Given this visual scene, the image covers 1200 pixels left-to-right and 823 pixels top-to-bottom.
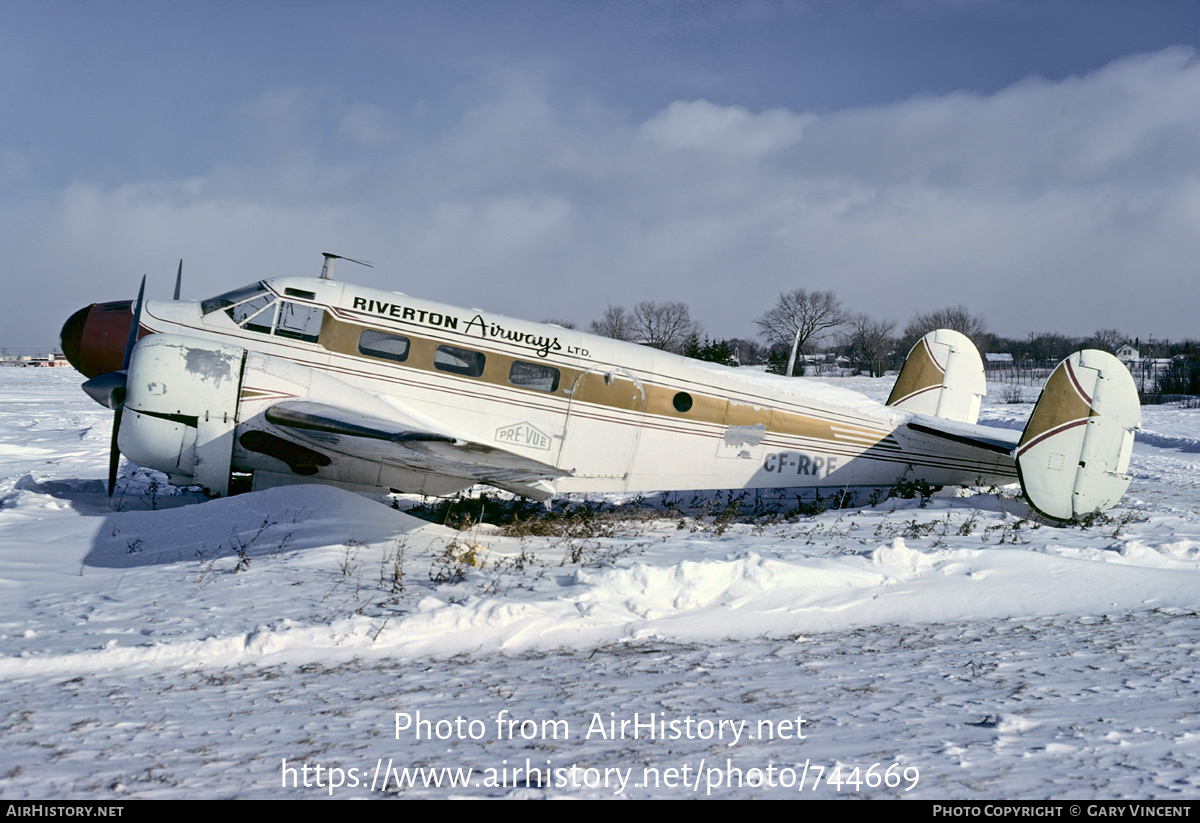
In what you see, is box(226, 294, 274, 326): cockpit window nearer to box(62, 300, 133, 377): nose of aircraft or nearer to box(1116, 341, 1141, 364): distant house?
box(62, 300, 133, 377): nose of aircraft

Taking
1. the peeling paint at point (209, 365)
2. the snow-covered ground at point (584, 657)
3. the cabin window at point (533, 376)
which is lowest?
the snow-covered ground at point (584, 657)

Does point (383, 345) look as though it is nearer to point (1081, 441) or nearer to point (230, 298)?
point (230, 298)

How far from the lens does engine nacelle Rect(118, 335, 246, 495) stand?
7898mm

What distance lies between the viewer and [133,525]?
737cm

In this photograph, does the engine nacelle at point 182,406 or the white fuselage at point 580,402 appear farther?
the white fuselage at point 580,402

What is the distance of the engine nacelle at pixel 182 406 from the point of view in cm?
790

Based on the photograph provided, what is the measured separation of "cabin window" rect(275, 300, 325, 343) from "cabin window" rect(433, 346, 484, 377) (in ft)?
5.04

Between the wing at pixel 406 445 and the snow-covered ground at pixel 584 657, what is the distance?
654mm

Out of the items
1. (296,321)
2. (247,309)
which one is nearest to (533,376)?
(296,321)

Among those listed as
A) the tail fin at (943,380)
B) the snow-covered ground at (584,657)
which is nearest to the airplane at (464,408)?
the snow-covered ground at (584,657)

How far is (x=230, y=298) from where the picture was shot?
8.81 m

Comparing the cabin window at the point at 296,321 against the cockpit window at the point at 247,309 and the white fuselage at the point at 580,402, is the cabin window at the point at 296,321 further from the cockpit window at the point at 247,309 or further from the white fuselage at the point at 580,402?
the cockpit window at the point at 247,309

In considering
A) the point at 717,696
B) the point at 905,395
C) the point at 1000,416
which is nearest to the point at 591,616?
the point at 717,696
